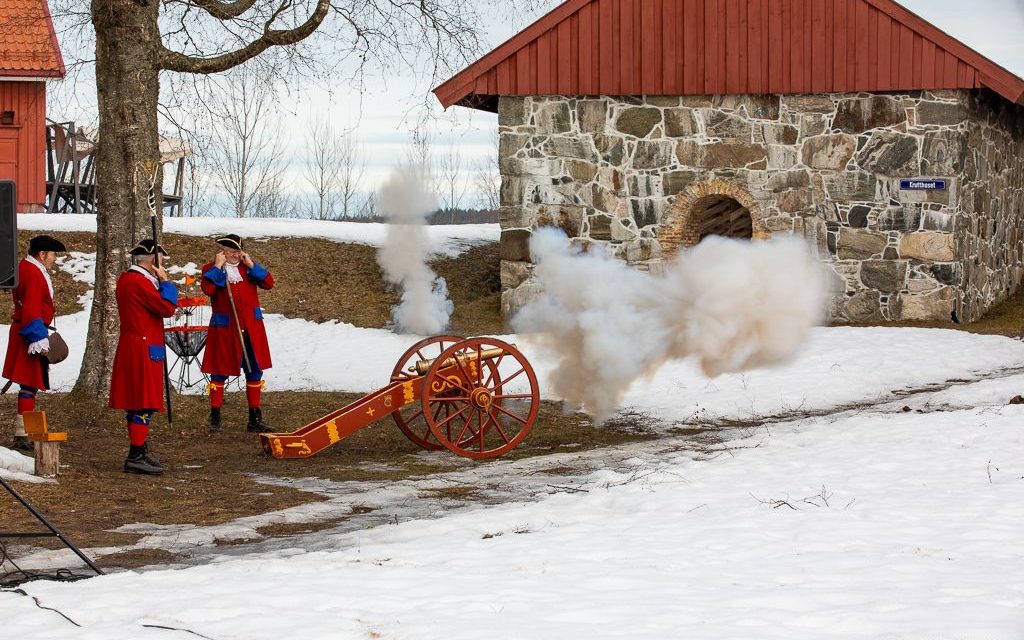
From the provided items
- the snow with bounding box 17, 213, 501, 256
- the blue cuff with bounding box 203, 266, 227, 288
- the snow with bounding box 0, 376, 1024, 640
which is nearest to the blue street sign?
the snow with bounding box 17, 213, 501, 256

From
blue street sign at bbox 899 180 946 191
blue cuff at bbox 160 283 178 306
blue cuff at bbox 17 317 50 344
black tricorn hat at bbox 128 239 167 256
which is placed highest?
blue street sign at bbox 899 180 946 191

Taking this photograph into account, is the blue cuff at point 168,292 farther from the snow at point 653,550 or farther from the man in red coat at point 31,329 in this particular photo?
the snow at point 653,550

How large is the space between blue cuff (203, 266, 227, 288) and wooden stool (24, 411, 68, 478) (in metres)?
2.70

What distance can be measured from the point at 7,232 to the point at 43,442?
3.02 meters

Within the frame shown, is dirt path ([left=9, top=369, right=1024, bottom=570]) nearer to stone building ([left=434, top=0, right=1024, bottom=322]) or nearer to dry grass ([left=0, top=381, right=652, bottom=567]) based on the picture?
dry grass ([left=0, top=381, right=652, bottom=567])

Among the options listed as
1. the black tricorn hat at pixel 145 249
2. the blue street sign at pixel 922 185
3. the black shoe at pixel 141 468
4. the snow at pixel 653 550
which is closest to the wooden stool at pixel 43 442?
the snow at pixel 653 550

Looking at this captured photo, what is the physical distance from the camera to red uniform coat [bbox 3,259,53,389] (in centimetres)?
1120

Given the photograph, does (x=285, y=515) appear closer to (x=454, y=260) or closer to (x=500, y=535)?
(x=500, y=535)

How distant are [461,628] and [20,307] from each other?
22.4ft

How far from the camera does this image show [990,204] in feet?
69.8

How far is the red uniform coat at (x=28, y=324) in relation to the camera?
441 inches

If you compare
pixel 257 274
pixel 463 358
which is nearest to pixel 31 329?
pixel 257 274

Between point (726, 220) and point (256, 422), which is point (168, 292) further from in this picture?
point (726, 220)

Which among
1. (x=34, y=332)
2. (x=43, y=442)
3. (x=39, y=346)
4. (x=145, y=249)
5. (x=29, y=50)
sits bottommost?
(x=43, y=442)
